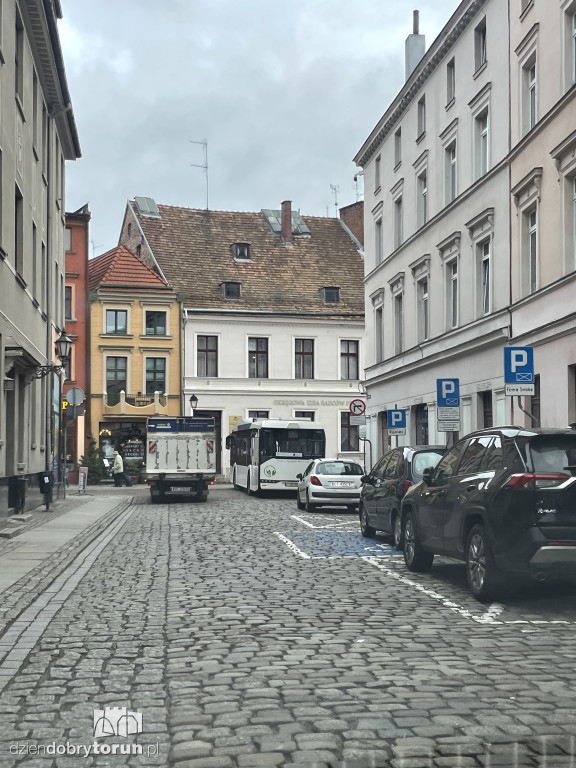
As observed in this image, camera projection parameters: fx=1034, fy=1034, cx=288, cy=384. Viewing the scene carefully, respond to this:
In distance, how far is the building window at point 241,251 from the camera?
5947 centimetres

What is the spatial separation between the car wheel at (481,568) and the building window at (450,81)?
24.4 m

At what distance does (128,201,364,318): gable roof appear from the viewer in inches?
2231

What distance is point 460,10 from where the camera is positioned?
31031 millimetres

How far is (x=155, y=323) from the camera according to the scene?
178ft

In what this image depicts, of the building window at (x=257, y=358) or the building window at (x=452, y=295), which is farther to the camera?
the building window at (x=257, y=358)

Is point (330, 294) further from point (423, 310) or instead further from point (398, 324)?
point (423, 310)

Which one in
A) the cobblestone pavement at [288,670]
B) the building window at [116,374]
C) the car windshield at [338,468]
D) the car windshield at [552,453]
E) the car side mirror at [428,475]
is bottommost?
the cobblestone pavement at [288,670]

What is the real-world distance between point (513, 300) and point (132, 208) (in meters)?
37.8

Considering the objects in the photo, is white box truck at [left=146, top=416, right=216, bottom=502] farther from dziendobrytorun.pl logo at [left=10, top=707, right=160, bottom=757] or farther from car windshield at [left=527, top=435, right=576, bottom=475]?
dziendobrytorun.pl logo at [left=10, top=707, right=160, bottom=757]

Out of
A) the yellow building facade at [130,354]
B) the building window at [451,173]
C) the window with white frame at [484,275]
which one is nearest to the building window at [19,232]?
the window with white frame at [484,275]

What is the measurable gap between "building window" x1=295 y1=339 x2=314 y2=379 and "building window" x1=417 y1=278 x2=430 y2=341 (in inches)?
832

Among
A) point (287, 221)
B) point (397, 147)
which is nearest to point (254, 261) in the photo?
point (287, 221)

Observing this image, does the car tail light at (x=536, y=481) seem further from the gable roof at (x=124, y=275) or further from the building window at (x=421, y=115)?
the gable roof at (x=124, y=275)

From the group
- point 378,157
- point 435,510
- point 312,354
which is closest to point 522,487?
point 435,510
